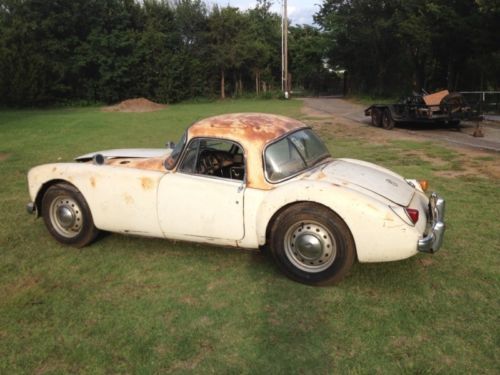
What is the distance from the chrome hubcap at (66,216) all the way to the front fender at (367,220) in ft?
7.92

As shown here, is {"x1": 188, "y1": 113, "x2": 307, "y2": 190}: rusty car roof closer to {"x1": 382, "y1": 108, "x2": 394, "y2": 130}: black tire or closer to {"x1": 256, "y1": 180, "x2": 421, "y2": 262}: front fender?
{"x1": 256, "y1": 180, "x2": 421, "y2": 262}: front fender

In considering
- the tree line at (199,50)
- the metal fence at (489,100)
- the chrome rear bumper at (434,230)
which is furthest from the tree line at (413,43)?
the chrome rear bumper at (434,230)

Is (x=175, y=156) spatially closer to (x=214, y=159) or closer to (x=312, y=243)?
(x=214, y=159)

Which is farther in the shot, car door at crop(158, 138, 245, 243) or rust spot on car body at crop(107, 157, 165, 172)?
rust spot on car body at crop(107, 157, 165, 172)

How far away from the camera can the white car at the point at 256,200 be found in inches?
142

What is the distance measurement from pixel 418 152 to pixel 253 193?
300 inches

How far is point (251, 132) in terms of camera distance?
13.5 ft

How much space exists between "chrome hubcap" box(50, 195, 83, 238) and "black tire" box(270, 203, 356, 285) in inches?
88.9

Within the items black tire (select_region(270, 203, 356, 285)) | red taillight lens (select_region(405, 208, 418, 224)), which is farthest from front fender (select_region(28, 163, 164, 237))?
red taillight lens (select_region(405, 208, 418, 224))

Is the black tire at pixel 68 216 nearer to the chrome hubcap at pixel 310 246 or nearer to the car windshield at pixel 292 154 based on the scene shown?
the car windshield at pixel 292 154

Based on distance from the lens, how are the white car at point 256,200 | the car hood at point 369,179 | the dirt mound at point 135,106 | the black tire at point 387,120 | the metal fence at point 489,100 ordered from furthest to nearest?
the dirt mound at point 135,106 < the metal fence at point 489,100 < the black tire at point 387,120 < the car hood at point 369,179 < the white car at point 256,200

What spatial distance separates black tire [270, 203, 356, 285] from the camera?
3.64m

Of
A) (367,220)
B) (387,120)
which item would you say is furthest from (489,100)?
(367,220)

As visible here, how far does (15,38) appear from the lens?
31766mm
